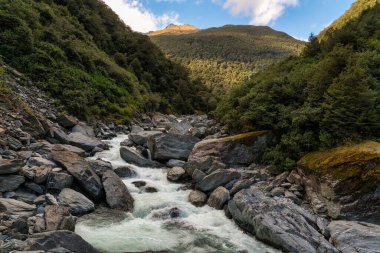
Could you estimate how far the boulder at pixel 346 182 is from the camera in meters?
13.6

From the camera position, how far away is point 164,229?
45.5 ft

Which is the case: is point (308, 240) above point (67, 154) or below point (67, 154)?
below

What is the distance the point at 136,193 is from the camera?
57.0 ft

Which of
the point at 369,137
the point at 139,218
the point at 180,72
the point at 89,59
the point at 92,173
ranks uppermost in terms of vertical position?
the point at 180,72

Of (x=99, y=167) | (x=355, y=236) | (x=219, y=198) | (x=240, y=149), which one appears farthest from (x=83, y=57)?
(x=355, y=236)

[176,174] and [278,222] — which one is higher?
[176,174]

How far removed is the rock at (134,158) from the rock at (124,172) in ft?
5.66

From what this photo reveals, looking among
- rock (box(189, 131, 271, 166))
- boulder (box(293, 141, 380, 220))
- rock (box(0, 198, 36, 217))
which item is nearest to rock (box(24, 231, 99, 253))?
rock (box(0, 198, 36, 217))

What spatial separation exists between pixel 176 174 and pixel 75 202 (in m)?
6.90

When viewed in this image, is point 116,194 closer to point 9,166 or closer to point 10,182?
point 10,182

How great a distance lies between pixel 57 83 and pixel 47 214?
63.9ft

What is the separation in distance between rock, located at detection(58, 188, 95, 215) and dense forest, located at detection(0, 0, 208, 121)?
1492 centimetres

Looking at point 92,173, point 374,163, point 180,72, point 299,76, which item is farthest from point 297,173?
point 180,72

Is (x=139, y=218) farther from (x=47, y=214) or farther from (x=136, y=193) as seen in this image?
(x=47, y=214)
